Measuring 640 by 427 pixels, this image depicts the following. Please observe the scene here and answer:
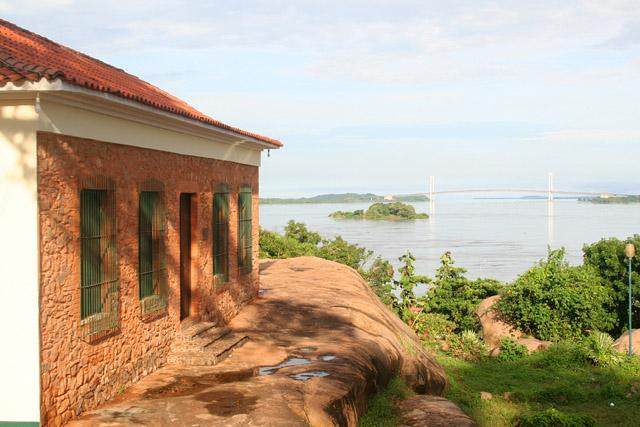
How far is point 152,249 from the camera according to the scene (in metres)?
10.2

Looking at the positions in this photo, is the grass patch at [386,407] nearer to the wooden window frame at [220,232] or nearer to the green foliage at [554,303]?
the wooden window frame at [220,232]

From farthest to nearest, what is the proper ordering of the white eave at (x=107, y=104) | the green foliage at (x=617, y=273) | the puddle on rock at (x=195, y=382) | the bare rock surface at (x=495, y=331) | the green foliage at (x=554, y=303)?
the green foliage at (x=617, y=273) < the green foliage at (x=554, y=303) < the bare rock surface at (x=495, y=331) < the puddle on rock at (x=195, y=382) < the white eave at (x=107, y=104)

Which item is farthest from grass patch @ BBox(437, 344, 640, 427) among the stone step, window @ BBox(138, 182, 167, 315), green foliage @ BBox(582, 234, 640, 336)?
green foliage @ BBox(582, 234, 640, 336)

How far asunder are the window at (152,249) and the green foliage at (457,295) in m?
19.5

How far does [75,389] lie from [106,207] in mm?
2290

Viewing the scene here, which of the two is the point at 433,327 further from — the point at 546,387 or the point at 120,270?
the point at 120,270

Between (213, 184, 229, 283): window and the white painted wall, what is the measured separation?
6.07m

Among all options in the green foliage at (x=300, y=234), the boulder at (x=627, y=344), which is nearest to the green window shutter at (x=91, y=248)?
the boulder at (x=627, y=344)

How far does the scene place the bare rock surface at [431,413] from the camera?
9.80m

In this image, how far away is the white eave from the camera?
6.79m

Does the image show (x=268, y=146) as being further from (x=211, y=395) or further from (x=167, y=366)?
(x=211, y=395)

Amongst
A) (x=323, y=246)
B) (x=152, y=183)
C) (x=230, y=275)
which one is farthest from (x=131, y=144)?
(x=323, y=246)

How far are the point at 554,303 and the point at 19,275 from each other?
69.4 feet

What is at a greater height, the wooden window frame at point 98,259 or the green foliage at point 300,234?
the wooden window frame at point 98,259
